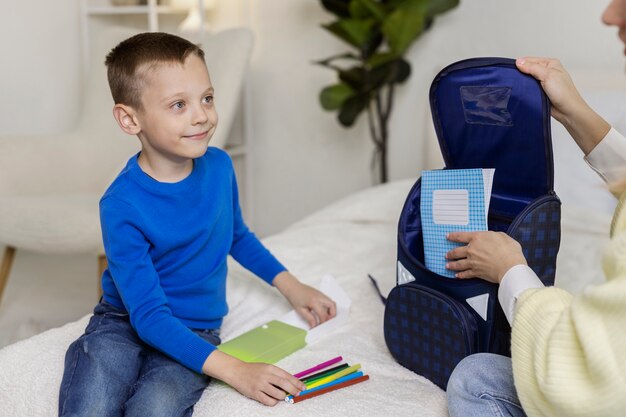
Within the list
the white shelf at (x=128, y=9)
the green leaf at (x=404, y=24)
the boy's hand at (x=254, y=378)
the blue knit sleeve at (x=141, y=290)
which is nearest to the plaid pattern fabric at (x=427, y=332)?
the boy's hand at (x=254, y=378)

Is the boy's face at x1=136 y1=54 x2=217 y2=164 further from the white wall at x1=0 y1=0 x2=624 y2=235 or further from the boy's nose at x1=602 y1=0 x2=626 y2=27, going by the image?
the white wall at x1=0 y1=0 x2=624 y2=235

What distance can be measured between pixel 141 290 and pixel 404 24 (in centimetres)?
165

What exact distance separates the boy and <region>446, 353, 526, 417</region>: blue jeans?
0.79 feet

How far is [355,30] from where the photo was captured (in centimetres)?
260

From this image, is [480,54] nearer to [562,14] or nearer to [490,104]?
[562,14]

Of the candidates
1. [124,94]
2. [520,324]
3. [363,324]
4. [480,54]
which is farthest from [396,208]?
[520,324]


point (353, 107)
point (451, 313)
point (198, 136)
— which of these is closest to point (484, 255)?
point (451, 313)

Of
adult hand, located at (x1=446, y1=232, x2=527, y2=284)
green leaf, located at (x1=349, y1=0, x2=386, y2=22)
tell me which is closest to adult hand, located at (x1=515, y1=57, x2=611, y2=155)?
adult hand, located at (x1=446, y1=232, x2=527, y2=284)

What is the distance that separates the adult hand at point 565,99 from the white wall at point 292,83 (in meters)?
1.44

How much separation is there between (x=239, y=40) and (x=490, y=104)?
1.41 meters

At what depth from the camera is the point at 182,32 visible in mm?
2941

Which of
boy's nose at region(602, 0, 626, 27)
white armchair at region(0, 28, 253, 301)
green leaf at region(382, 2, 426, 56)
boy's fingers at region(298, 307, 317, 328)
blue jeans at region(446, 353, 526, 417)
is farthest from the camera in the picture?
green leaf at region(382, 2, 426, 56)

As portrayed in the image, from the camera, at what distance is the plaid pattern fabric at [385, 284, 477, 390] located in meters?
1.17

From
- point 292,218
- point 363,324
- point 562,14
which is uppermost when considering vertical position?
point 562,14
